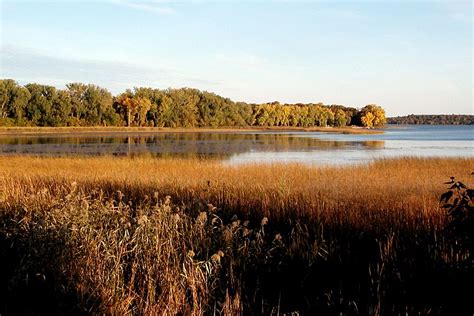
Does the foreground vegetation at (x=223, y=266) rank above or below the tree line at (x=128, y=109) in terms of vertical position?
below

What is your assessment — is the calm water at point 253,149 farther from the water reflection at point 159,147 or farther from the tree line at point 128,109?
the tree line at point 128,109

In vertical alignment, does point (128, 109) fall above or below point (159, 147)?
above

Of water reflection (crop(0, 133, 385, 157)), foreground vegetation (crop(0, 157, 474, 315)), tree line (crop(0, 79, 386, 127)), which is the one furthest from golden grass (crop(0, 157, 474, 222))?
tree line (crop(0, 79, 386, 127))

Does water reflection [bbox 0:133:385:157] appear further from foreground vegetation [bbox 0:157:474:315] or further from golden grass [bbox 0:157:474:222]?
foreground vegetation [bbox 0:157:474:315]

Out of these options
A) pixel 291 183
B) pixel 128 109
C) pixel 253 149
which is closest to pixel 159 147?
pixel 253 149

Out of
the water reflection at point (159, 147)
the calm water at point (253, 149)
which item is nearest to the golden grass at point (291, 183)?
the calm water at point (253, 149)

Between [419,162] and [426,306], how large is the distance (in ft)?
67.4

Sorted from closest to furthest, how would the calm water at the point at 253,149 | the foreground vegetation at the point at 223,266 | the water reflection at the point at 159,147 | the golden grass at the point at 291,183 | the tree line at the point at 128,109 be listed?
Answer: 1. the foreground vegetation at the point at 223,266
2. the golden grass at the point at 291,183
3. the calm water at the point at 253,149
4. the water reflection at the point at 159,147
5. the tree line at the point at 128,109

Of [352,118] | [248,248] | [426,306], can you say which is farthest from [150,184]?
[352,118]

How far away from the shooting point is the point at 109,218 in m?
7.34

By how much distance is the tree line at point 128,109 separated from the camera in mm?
94375

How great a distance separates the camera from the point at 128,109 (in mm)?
106875

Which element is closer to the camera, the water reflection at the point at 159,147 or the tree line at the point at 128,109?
the water reflection at the point at 159,147

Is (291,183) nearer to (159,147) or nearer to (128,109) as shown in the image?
(159,147)
